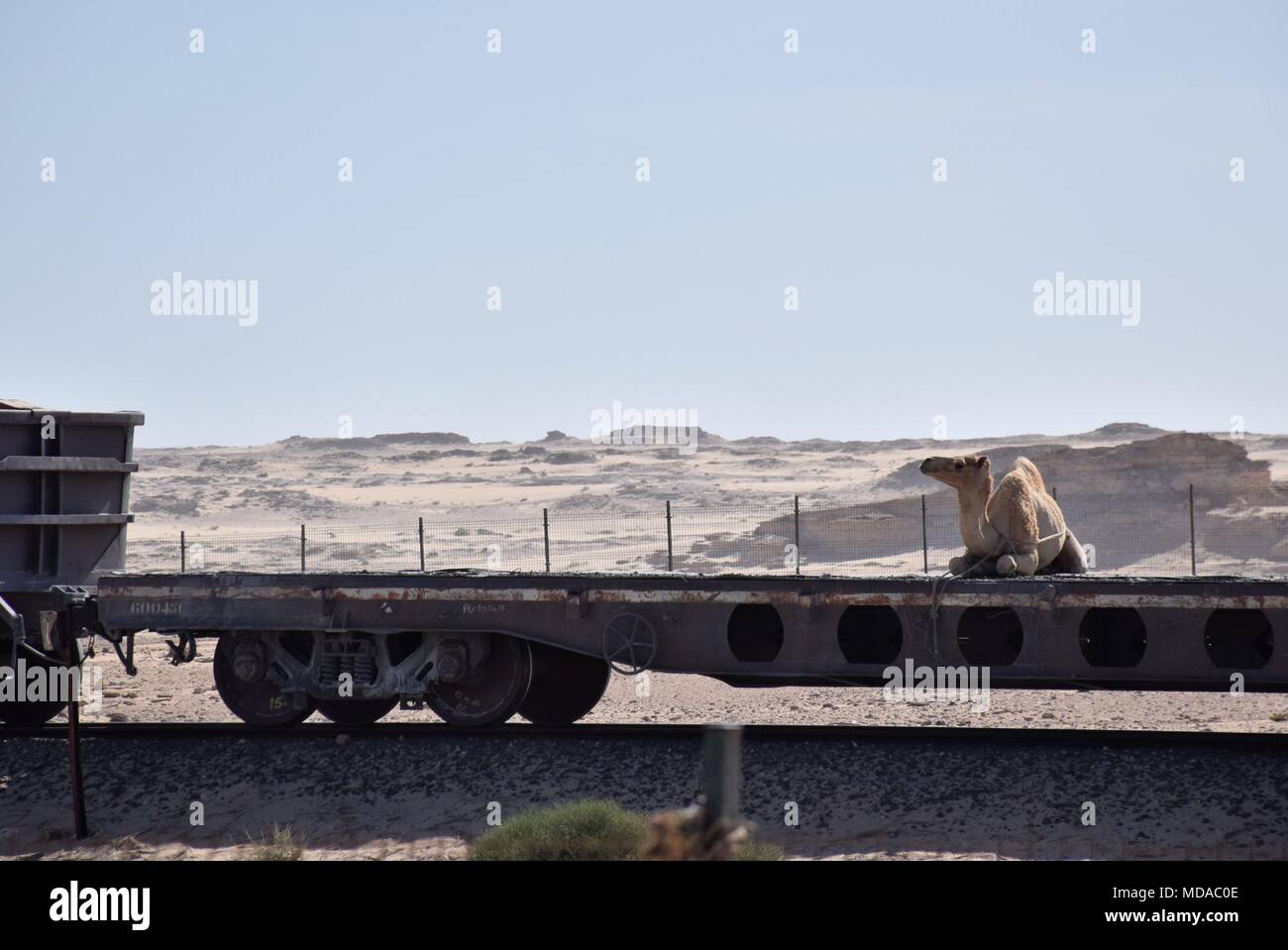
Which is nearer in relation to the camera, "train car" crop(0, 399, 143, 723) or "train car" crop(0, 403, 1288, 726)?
"train car" crop(0, 403, 1288, 726)

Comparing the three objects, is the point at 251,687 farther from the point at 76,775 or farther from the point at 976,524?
the point at 976,524

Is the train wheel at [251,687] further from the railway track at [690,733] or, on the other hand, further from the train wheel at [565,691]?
the train wheel at [565,691]

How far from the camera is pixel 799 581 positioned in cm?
1180

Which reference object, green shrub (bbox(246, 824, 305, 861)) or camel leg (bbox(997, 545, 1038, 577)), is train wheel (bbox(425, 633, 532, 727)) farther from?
camel leg (bbox(997, 545, 1038, 577))

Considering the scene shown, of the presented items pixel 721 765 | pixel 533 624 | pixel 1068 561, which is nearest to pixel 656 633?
pixel 533 624

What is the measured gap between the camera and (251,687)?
13273 millimetres

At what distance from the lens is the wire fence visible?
34.7 m

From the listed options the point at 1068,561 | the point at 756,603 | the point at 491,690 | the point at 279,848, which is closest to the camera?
the point at 279,848

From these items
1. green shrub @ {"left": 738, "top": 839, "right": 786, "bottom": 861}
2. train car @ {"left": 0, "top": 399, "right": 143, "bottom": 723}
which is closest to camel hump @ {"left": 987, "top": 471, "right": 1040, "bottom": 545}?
green shrub @ {"left": 738, "top": 839, "right": 786, "bottom": 861}

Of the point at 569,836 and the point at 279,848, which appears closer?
the point at 569,836

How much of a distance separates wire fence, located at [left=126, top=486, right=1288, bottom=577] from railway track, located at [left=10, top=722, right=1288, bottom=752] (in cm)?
1973

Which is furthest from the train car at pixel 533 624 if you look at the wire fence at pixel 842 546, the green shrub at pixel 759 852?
the wire fence at pixel 842 546

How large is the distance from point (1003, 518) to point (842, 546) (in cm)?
2626
